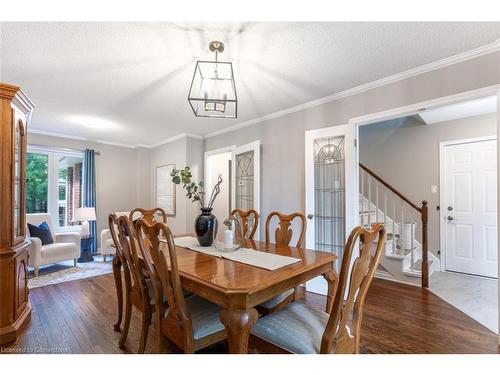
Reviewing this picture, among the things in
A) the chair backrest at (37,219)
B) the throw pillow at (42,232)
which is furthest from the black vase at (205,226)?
the chair backrest at (37,219)

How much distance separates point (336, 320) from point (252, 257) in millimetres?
720

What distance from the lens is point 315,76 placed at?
249cm

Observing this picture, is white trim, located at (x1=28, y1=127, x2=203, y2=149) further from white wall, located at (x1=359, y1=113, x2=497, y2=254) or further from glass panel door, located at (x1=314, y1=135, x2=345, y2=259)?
white wall, located at (x1=359, y1=113, x2=497, y2=254)

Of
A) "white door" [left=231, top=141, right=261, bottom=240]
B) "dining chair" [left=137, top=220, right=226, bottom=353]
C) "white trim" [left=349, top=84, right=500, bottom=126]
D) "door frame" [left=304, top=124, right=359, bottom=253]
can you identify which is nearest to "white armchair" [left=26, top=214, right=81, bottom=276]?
"white door" [left=231, top=141, right=261, bottom=240]

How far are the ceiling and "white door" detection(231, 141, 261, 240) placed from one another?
2.43 ft

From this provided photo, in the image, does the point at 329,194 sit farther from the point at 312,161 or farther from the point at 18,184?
the point at 18,184

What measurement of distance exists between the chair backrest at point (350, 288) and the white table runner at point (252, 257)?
43 centimetres

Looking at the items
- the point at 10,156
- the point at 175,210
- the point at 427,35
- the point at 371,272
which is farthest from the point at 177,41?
the point at 175,210

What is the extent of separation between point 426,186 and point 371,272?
370 cm

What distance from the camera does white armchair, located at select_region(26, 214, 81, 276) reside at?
137 inches

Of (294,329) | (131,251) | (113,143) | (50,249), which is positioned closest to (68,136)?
(113,143)

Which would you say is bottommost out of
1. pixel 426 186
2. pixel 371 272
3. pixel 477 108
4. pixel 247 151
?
pixel 371 272

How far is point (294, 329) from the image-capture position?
1.27 m
